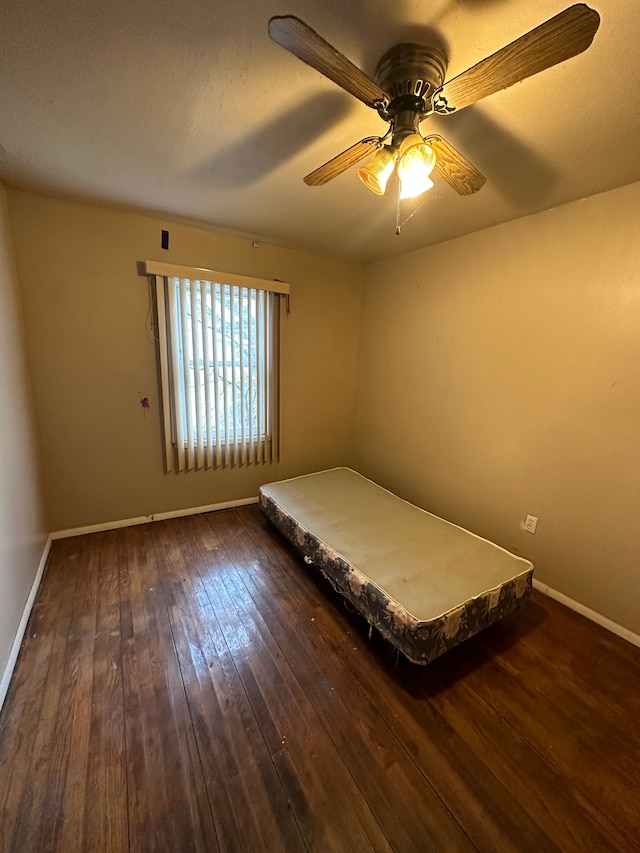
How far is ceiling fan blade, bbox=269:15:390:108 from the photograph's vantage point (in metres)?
0.73

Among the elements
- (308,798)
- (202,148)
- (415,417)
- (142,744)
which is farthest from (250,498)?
(202,148)

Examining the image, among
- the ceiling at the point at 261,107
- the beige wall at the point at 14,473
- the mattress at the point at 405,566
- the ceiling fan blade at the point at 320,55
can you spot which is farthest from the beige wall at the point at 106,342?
the ceiling fan blade at the point at 320,55

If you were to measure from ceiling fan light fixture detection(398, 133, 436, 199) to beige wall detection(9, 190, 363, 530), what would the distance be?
1.91 metres

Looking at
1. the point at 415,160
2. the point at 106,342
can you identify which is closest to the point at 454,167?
the point at 415,160

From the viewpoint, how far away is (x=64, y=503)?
2.46 metres

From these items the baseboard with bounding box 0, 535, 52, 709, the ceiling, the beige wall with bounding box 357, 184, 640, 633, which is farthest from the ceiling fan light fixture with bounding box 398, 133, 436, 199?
the baseboard with bounding box 0, 535, 52, 709

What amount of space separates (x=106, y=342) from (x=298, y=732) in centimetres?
255

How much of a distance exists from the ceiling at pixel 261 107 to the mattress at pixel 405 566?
1986 millimetres

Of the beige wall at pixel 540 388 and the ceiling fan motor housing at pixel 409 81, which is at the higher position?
the ceiling fan motor housing at pixel 409 81

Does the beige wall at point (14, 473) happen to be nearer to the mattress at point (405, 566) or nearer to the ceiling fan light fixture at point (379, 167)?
the mattress at point (405, 566)

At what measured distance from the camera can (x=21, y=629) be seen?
165 cm

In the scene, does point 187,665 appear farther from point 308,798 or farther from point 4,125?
point 4,125

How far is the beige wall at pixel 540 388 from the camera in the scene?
179 cm

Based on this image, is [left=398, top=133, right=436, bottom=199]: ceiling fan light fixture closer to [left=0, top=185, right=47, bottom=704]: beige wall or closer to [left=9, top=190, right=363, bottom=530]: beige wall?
[left=9, top=190, right=363, bottom=530]: beige wall
